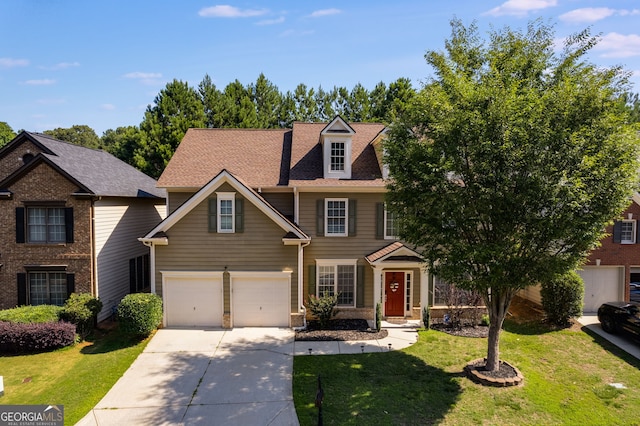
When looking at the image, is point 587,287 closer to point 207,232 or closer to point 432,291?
point 432,291

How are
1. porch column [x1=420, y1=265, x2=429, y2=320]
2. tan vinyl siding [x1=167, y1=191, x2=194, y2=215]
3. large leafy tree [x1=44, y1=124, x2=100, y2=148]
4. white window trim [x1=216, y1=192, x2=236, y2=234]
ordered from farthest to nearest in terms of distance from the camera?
large leafy tree [x1=44, y1=124, x2=100, y2=148] → tan vinyl siding [x1=167, y1=191, x2=194, y2=215] → porch column [x1=420, y1=265, x2=429, y2=320] → white window trim [x1=216, y1=192, x2=236, y2=234]

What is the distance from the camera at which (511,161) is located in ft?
31.6

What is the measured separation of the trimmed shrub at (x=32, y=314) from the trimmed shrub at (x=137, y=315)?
2952 millimetres

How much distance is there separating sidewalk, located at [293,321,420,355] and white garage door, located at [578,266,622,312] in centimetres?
952

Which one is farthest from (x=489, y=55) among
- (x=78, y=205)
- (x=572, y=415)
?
(x=78, y=205)

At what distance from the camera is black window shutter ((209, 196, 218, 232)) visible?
52.0 feet

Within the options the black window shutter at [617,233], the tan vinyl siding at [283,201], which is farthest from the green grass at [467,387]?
the tan vinyl siding at [283,201]

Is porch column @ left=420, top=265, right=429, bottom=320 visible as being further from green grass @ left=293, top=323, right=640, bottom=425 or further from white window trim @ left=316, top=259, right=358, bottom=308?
white window trim @ left=316, top=259, right=358, bottom=308

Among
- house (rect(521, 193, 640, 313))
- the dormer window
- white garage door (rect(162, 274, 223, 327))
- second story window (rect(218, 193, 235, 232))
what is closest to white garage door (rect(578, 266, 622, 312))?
house (rect(521, 193, 640, 313))

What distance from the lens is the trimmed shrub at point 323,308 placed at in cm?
1619

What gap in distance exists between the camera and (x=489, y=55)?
429 inches

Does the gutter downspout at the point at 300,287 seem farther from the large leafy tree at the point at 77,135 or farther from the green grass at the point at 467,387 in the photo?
the large leafy tree at the point at 77,135

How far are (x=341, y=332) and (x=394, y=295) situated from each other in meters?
3.24

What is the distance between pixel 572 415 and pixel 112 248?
1866cm
